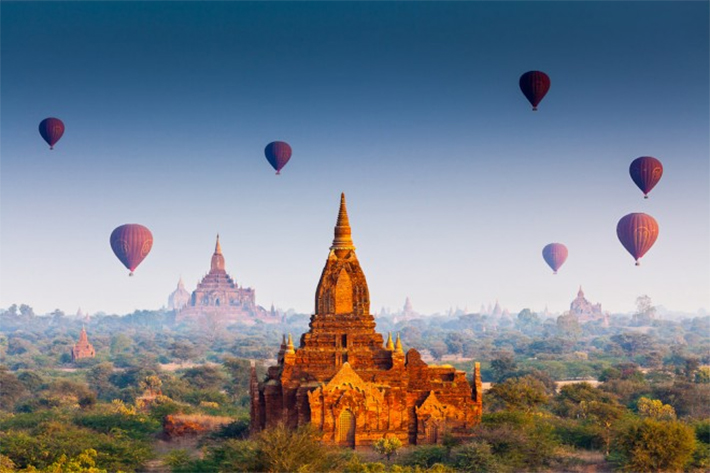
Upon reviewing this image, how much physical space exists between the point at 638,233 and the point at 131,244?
52.2 m

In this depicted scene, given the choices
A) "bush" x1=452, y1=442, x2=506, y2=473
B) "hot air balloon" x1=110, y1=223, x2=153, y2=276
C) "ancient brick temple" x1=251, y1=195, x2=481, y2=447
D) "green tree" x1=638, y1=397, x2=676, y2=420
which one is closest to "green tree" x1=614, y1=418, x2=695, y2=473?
"bush" x1=452, y1=442, x2=506, y2=473

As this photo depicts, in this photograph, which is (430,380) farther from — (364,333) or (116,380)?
(116,380)

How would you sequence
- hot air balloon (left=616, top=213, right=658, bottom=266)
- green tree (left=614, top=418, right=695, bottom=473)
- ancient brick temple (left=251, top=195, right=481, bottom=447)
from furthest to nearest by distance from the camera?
hot air balloon (left=616, top=213, right=658, bottom=266) → ancient brick temple (left=251, top=195, right=481, bottom=447) → green tree (left=614, top=418, right=695, bottom=473)

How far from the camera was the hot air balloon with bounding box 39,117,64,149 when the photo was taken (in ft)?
336

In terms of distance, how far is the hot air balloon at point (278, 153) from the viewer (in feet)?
344

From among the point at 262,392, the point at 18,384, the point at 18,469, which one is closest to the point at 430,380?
the point at 262,392

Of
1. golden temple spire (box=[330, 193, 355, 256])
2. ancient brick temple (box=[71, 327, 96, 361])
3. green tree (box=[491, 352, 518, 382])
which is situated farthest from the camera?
ancient brick temple (box=[71, 327, 96, 361])

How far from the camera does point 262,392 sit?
53188 mm

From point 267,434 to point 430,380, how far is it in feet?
31.0

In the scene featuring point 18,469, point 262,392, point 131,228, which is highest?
point 131,228

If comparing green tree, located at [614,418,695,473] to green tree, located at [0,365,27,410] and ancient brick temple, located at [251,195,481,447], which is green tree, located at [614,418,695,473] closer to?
ancient brick temple, located at [251,195,481,447]

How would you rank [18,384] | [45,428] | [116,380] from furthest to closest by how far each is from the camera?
[116,380], [18,384], [45,428]

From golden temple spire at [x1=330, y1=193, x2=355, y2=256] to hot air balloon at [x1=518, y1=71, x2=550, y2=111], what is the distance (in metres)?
30.8

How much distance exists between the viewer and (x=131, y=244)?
124m
